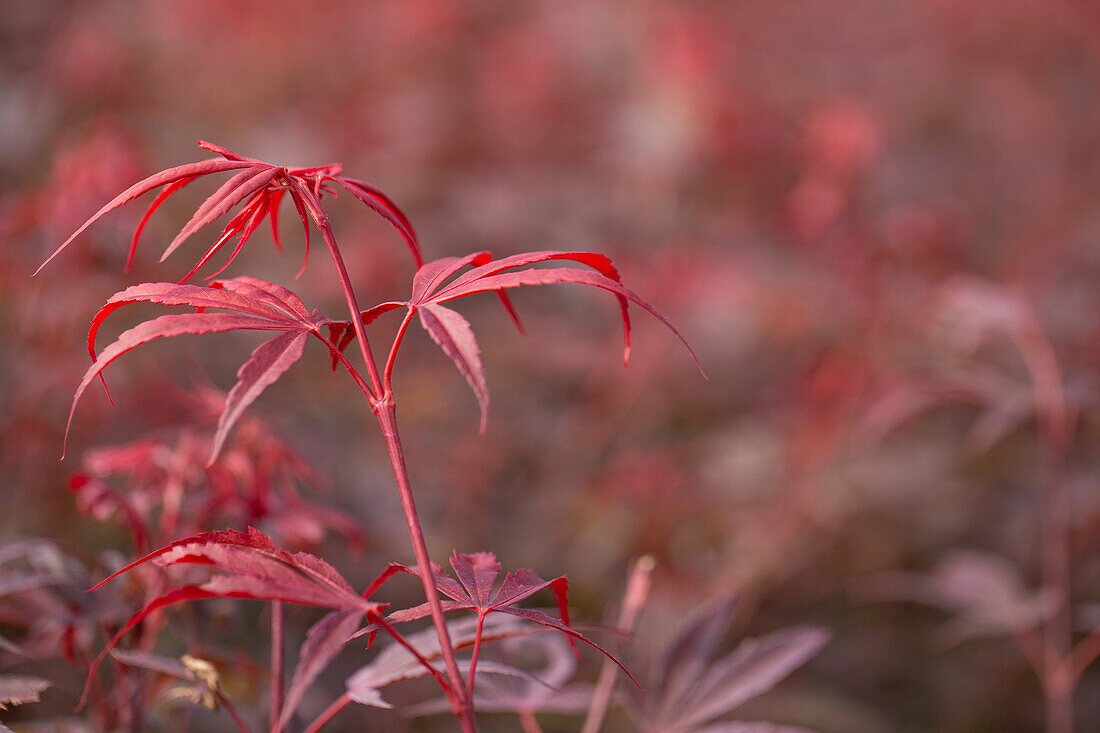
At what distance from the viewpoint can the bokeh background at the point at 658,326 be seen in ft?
3.22

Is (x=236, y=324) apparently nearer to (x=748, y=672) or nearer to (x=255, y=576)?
(x=255, y=576)

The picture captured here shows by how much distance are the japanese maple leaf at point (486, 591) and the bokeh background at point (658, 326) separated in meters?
0.32

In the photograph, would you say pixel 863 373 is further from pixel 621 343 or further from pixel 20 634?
pixel 20 634

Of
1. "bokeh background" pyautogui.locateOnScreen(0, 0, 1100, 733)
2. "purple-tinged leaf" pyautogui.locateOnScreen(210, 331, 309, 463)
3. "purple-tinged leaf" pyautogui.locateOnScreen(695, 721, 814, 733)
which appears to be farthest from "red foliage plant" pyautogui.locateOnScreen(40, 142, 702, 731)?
"bokeh background" pyautogui.locateOnScreen(0, 0, 1100, 733)

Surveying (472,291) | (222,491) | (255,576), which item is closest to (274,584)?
(255,576)

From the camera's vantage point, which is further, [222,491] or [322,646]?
[222,491]

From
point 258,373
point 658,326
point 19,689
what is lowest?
point 658,326

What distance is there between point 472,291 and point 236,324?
83mm

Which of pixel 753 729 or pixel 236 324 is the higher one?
pixel 236 324

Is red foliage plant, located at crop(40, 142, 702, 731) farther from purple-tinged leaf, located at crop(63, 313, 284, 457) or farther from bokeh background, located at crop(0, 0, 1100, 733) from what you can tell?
bokeh background, located at crop(0, 0, 1100, 733)

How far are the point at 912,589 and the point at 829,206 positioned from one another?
56 centimetres

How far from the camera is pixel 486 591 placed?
0.33 m

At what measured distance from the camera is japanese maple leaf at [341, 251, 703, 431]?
264mm

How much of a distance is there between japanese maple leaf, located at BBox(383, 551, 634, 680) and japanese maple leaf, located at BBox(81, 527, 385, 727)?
0.03 m
